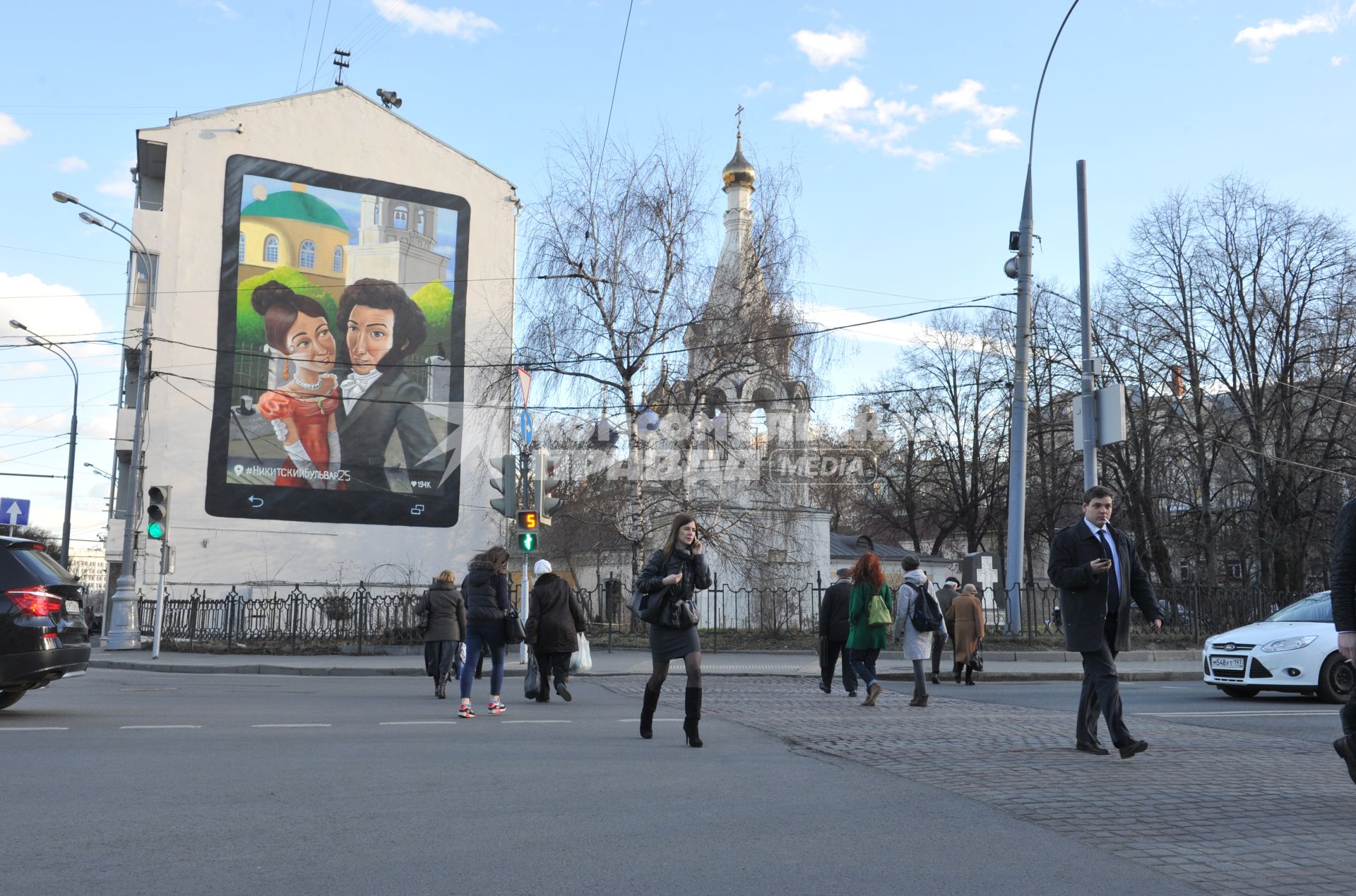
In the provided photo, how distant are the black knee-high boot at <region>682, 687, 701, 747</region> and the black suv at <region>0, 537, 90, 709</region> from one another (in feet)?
19.8

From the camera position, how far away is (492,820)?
5.91 m

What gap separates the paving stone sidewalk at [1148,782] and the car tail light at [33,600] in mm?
6220

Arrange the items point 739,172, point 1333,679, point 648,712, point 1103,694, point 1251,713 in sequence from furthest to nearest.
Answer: point 739,172 → point 1333,679 → point 1251,713 → point 648,712 → point 1103,694

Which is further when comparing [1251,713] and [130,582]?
[130,582]

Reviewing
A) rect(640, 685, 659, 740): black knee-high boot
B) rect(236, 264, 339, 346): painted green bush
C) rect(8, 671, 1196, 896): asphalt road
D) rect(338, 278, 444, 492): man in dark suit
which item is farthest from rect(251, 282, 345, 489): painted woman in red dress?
rect(640, 685, 659, 740): black knee-high boot

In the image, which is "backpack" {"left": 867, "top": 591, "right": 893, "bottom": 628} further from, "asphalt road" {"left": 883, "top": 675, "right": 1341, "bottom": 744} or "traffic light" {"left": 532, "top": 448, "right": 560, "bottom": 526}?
"traffic light" {"left": 532, "top": 448, "right": 560, "bottom": 526}

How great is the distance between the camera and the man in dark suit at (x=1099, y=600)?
26.1ft

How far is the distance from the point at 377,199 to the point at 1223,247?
2896 centimetres

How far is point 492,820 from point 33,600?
22.7 ft

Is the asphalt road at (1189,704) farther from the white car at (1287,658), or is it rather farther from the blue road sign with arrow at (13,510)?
the blue road sign with arrow at (13,510)

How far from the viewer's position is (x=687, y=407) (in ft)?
97.6

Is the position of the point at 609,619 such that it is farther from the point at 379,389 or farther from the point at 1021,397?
the point at 379,389

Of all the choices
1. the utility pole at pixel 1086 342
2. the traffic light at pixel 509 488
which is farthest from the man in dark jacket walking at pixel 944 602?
the traffic light at pixel 509 488

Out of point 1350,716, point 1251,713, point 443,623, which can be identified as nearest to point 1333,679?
point 1251,713
